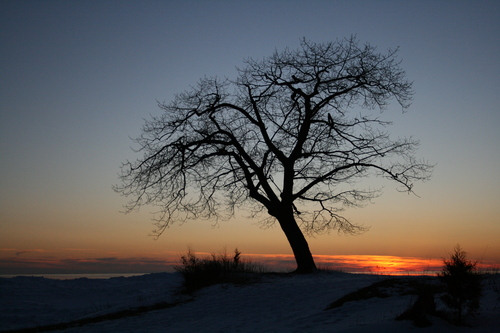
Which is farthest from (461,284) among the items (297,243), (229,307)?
(297,243)

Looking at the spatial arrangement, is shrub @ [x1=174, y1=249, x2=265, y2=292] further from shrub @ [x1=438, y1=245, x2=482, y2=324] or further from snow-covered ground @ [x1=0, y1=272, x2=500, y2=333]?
shrub @ [x1=438, y1=245, x2=482, y2=324]

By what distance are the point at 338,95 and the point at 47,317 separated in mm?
14036

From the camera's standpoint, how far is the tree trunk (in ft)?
57.4

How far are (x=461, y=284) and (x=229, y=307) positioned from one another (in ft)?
20.1

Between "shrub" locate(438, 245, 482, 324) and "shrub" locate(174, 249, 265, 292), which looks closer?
"shrub" locate(438, 245, 482, 324)

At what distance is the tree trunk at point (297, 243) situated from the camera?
17500mm

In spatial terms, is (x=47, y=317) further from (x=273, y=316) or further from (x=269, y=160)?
(x=269, y=160)

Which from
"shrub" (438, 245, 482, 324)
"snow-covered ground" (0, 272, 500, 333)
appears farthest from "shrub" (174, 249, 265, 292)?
"shrub" (438, 245, 482, 324)

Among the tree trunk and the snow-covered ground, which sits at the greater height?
the tree trunk

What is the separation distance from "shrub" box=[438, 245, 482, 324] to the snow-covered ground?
1.14 feet

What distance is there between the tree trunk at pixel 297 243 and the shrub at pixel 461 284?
31.8 ft

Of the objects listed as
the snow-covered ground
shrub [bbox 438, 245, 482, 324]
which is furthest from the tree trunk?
shrub [bbox 438, 245, 482, 324]

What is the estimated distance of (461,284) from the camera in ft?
24.8

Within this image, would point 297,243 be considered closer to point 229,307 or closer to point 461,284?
point 229,307
